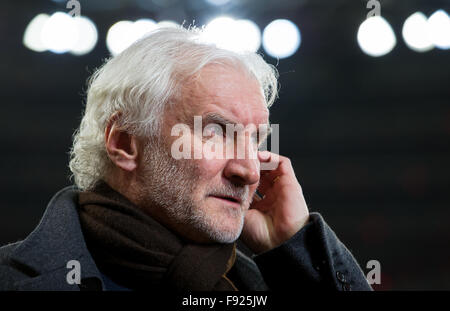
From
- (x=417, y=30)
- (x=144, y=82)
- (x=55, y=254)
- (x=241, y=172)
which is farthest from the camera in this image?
(x=417, y=30)

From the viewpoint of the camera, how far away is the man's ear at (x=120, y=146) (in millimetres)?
1737

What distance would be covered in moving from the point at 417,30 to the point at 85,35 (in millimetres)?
3327

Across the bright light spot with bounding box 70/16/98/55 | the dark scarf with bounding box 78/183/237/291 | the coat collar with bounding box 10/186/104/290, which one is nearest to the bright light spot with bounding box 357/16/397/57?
the bright light spot with bounding box 70/16/98/55

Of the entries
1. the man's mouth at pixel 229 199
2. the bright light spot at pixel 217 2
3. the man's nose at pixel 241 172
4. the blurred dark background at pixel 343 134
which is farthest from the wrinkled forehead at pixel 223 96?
the blurred dark background at pixel 343 134

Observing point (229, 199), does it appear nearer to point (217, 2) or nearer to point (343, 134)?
point (217, 2)

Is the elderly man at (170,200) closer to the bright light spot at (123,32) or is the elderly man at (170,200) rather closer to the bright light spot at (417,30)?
the bright light spot at (123,32)

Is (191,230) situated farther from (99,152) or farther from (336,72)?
(336,72)

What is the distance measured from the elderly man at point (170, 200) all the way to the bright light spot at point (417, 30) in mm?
3524

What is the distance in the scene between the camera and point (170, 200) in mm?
1651

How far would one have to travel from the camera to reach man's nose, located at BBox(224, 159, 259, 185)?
5.36 ft

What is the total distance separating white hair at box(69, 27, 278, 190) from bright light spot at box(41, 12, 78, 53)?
211 cm

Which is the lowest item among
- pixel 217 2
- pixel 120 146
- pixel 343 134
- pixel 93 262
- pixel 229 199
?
pixel 343 134

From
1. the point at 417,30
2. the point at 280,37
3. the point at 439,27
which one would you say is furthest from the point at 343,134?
the point at 280,37

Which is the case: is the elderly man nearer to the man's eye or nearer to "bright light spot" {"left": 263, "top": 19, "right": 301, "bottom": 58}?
the man's eye
